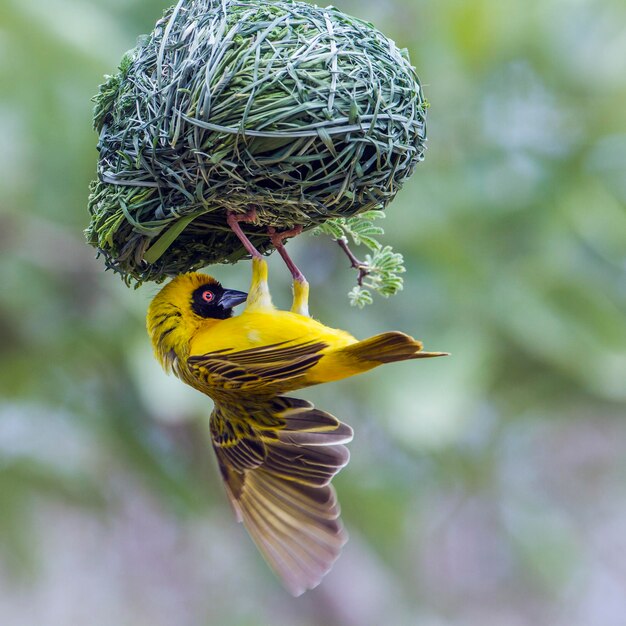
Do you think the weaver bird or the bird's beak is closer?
the weaver bird

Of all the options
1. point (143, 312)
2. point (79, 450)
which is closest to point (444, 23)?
point (143, 312)

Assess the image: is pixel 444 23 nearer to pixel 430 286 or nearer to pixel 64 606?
pixel 430 286

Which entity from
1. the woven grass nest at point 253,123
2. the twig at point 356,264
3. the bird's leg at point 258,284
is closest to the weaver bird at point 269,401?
the bird's leg at point 258,284

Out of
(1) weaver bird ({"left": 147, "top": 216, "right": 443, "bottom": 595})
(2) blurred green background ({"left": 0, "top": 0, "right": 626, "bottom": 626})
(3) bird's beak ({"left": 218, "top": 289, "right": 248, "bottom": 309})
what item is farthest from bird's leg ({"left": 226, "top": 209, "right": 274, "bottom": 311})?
(2) blurred green background ({"left": 0, "top": 0, "right": 626, "bottom": 626})

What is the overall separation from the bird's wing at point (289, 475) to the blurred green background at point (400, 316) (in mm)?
2864

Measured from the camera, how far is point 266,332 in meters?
2.79

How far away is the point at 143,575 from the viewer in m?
10.3

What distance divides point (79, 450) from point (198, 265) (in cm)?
560

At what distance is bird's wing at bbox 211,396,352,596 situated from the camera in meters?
2.90

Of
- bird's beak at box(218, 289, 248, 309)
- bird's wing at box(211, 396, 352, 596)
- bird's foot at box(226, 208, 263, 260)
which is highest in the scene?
bird's foot at box(226, 208, 263, 260)

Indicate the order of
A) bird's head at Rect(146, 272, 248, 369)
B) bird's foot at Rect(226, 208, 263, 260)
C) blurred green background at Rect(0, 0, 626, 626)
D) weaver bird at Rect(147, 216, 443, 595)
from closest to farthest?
bird's foot at Rect(226, 208, 263, 260) → weaver bird at Rect(147, 216, 443, 595) → bird's head at Rect(146, 272, 248, 369) → blurred green background at Rect(0, 0, 626, 626)

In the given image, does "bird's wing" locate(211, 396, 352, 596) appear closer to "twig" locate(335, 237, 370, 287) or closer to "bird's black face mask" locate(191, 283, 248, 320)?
"bird's black face mask" locate(191, 283, 248, 320)

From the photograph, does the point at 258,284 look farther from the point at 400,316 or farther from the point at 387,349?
the point at 400,316

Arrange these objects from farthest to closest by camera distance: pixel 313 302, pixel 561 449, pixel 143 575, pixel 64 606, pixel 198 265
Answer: pixel 561 449 < pixel 143 575 < pixel 64 606 < pixel 313 302 < pixel 198 265
